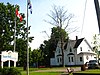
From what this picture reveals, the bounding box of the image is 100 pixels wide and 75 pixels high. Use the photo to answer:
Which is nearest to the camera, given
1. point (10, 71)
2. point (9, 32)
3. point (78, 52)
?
point (10, 71)

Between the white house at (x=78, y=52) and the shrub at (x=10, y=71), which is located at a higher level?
the white house at (x=78, y=52)

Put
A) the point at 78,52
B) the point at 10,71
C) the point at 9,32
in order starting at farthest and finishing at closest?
the point at 78,52 < the point at 9,32 < the point at 10,71

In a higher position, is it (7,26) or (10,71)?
(7,26)

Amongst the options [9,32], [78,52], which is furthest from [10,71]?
[78,52]

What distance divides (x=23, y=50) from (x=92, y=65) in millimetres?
14914

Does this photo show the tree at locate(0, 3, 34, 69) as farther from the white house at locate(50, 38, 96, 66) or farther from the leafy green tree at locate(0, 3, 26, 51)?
→ the white house at locate(50, 38, 96, 66)

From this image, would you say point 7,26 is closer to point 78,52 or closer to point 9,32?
point 9,32

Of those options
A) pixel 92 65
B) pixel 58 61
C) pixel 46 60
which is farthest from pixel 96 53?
pixel 92 65

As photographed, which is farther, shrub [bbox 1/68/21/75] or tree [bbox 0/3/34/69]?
tree [bbox 0/3/34/69]

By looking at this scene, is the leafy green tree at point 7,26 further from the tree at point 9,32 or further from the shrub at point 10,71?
the shrub at point 10,71

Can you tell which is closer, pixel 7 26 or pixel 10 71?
pixel 10 71

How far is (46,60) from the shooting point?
102 m

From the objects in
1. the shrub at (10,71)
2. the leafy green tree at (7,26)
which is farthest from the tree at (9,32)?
the shrub at (10,71)

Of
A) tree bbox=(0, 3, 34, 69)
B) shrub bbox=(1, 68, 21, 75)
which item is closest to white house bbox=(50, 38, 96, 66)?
tree bbox=(0, 3, 34, 69)
